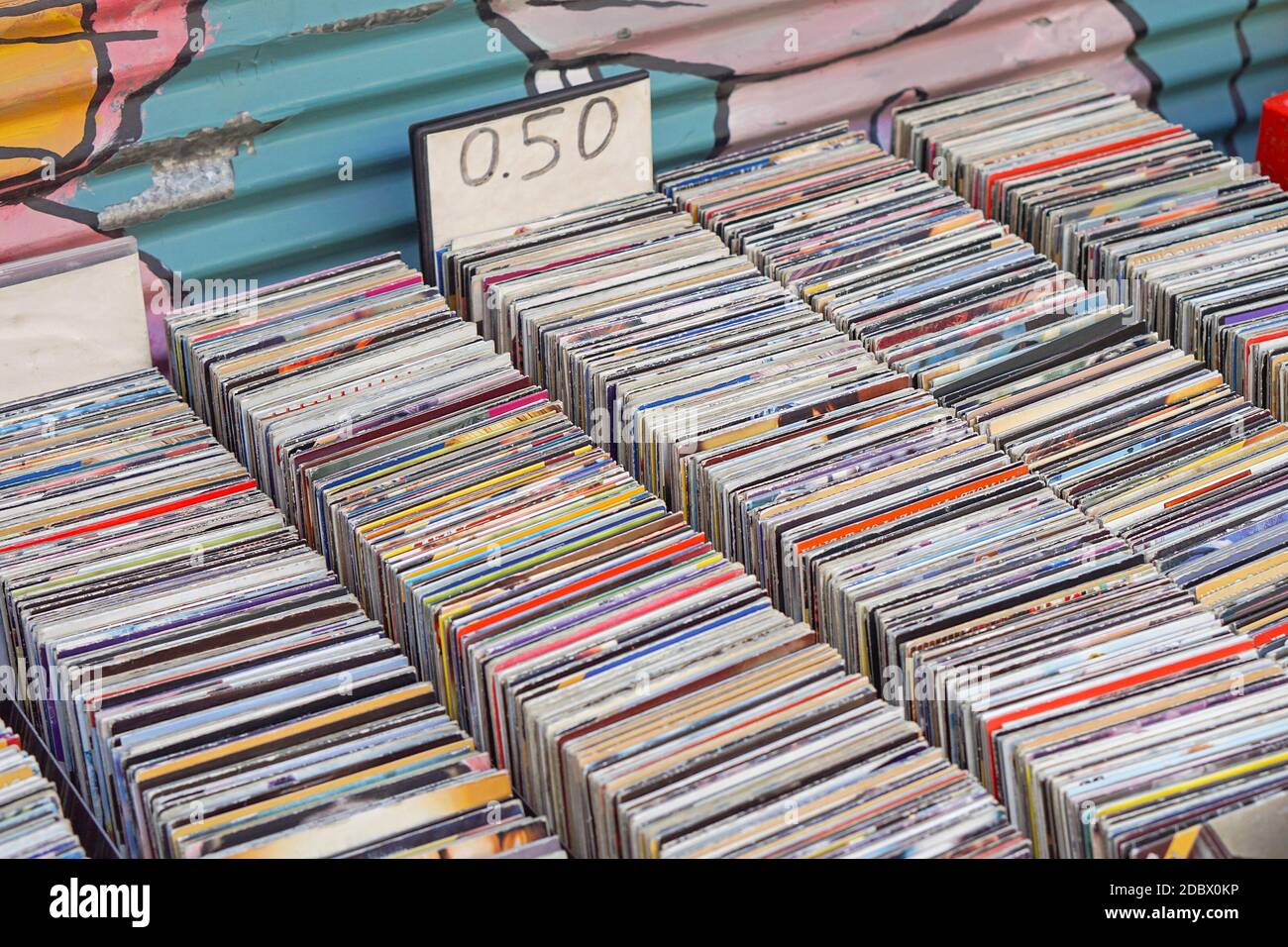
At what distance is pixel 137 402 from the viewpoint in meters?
4.79

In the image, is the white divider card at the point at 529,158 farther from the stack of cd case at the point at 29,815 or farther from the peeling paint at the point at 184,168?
the stack of cd case at the point at 29,815

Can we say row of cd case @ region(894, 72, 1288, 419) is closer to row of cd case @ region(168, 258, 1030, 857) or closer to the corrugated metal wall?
the corrugated metal wall

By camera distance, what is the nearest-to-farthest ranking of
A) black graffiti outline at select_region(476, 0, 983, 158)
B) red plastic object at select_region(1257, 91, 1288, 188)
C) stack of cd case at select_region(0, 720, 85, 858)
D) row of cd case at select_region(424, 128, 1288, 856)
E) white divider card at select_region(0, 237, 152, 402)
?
stack of cd case at select_region(0, 720, 85, 858), row of cd case at select_region(424, 128, 1288, 856), white divider card at select_region(0, 237, 152, 402), black graffiti outline at select_region(476, 0, 983, 158), red plastic object at select_region(1257, 91, 1288, 188)

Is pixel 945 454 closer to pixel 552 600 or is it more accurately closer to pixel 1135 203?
pixel 552 600

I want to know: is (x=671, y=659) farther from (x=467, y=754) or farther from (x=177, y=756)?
(x=177, y=756)

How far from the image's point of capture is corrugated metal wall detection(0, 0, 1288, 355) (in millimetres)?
4809

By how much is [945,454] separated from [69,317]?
2299 millimetres

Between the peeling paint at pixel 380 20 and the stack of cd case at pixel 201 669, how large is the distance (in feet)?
3.73

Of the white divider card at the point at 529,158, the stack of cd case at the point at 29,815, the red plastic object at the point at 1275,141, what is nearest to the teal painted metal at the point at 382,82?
the white divider card at the point at 529,158

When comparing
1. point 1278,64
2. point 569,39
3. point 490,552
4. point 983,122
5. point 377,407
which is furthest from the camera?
point 1278,64

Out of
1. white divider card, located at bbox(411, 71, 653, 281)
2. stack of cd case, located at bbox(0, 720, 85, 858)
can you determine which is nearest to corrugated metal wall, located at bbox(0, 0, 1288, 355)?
white divider card, located at bbox(411, 71, 653, 281)

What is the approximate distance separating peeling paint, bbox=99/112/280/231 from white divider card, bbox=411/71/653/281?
19.5 inches

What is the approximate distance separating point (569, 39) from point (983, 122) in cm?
141

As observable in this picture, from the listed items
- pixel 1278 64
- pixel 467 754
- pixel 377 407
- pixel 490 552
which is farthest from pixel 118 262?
pixel 1278 64
